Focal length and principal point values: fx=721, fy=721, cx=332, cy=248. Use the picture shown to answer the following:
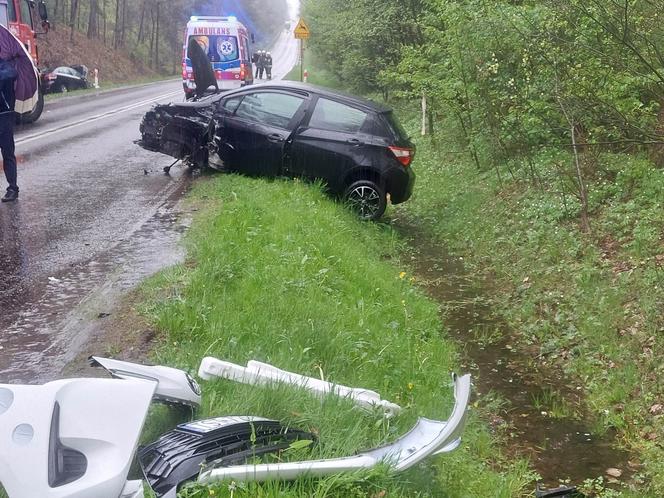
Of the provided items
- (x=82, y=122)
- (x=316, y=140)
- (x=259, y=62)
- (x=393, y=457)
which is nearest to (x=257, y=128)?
(x=316, y=140)

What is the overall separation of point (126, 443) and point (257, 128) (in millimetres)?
8032

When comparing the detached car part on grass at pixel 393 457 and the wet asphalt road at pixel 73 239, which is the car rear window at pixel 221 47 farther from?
the detached car part on grass at pixel 393 457

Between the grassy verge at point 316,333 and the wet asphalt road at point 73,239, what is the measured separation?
48cm

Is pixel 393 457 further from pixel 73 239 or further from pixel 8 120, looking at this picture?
pixel 8 120

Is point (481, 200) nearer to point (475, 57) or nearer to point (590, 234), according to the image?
point (475, 57)

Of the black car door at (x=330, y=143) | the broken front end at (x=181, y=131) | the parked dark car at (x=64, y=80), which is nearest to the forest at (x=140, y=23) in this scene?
the parked dark car at (x=64, y=80)

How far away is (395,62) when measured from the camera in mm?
21656

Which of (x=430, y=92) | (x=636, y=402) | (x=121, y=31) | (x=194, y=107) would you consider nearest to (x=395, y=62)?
(x=430, y=92)

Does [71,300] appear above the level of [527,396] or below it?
above

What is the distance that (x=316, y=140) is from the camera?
10.2m

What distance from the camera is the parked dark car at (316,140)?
400 inches

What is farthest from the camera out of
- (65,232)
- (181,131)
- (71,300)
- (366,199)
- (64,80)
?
(64,80)

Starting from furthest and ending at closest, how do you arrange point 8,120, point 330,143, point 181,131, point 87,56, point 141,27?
point 141,27 < point 87,56 < point 181,131 < point 330,143 < point 8,120

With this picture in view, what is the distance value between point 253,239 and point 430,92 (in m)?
7.42
